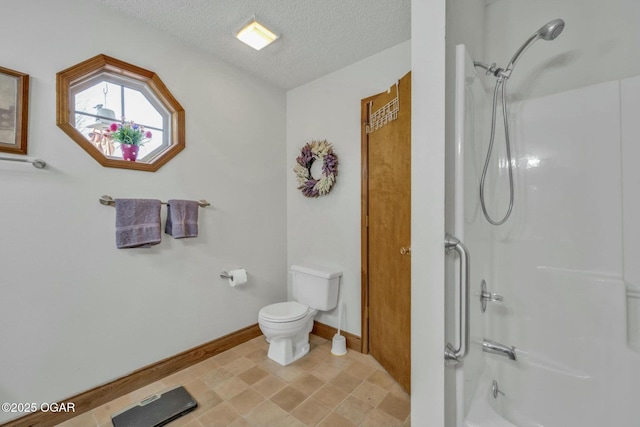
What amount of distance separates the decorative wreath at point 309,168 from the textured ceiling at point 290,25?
712mm

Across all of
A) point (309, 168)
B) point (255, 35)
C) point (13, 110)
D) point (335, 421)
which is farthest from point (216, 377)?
point (255, 35)

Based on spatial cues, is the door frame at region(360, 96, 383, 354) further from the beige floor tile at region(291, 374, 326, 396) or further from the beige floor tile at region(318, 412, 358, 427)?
the beige floor tile at region(318, 412, 358, 427)

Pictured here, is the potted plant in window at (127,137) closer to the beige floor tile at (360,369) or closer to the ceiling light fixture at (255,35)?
the ceiling light fixture at (255,35)

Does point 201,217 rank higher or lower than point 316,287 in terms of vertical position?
higher

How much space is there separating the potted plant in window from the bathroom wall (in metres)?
1.35

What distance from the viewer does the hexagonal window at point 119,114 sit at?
1.56 meters

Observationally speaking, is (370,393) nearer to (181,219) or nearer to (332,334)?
(332,334)

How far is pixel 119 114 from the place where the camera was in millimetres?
1783

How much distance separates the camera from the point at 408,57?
1.96 meters

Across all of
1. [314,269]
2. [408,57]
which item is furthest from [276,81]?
[314,269]

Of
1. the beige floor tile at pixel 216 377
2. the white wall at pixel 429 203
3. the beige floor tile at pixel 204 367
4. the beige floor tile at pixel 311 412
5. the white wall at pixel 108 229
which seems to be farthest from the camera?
the beige floor tile at pixel 204 367

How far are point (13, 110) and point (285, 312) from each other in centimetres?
203

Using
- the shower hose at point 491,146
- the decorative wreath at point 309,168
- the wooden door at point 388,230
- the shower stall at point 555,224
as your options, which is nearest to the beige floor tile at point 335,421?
the wooden door at point 388,230

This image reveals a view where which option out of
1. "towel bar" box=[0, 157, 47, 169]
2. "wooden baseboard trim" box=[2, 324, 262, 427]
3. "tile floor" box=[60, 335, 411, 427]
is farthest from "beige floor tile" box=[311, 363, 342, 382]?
"towel bar" box=[0, 157, 47, 169]
